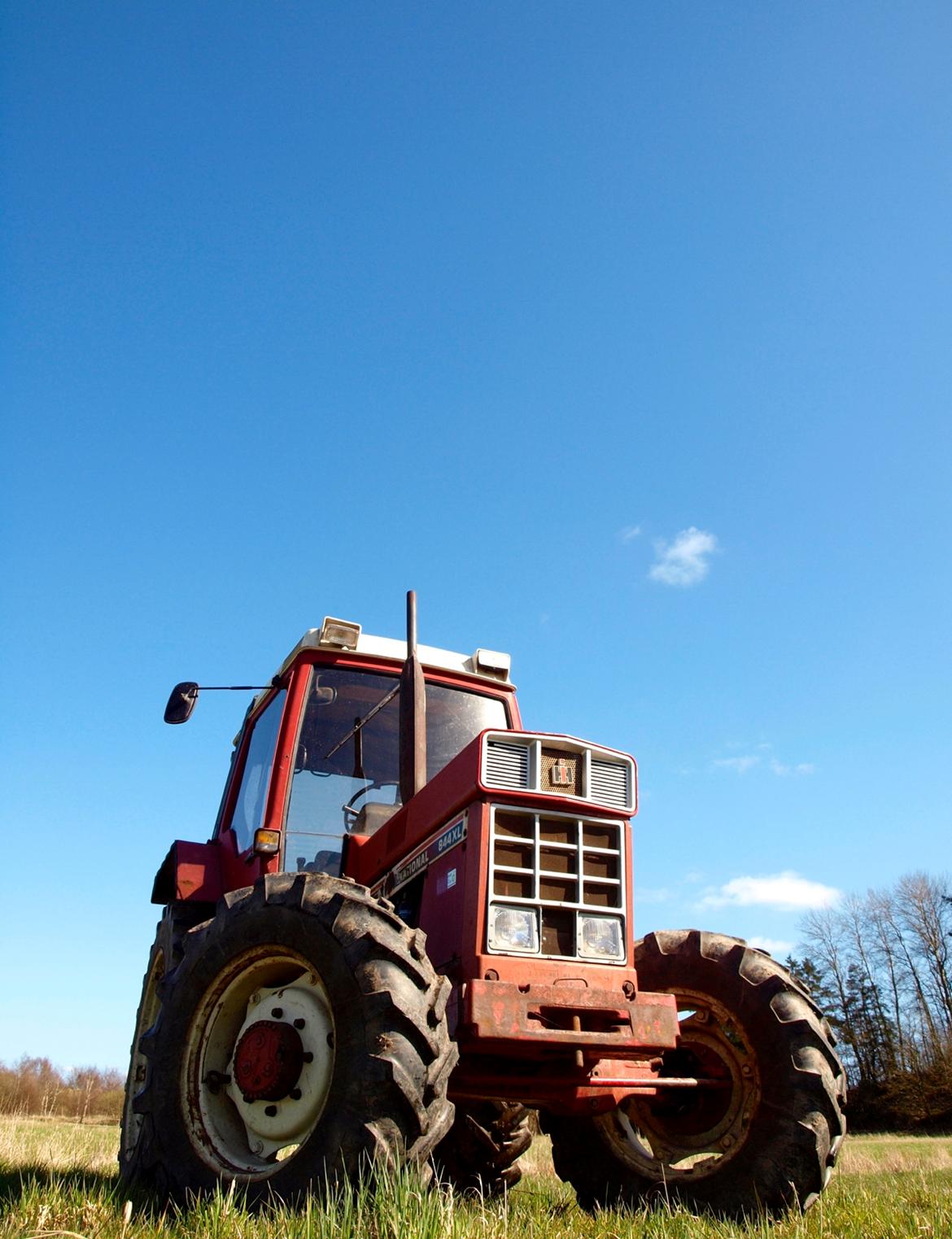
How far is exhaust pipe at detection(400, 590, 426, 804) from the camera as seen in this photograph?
494cm

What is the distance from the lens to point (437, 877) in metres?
4.28

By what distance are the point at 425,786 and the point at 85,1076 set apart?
2733 cm

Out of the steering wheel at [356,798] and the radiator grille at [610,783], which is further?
the steering wheel at [356,798]

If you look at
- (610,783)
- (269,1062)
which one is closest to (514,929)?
(610,783)

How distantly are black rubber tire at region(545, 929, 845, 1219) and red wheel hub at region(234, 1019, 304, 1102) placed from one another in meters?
1.82

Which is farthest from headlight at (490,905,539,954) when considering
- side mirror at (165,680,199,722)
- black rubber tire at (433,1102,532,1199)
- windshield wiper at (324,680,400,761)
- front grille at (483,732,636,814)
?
side mirror at (165,680,199,722)

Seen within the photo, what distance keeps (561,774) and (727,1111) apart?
Result: 1824 mm

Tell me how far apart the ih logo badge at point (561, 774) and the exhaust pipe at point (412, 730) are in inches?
36.2

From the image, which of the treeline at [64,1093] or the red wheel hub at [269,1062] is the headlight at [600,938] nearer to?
the red wheel hub at [269,1062]

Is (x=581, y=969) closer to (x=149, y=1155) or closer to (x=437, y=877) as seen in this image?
(x=437, y=877)

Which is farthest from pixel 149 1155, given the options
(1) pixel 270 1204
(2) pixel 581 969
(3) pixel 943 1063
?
(3) pixel 943 1063

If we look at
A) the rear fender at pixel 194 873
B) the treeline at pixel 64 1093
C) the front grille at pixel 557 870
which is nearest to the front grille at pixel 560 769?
the front grille at pixel 557 870

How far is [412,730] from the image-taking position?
16.5 ft

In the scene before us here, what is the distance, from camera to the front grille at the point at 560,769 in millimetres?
4066
